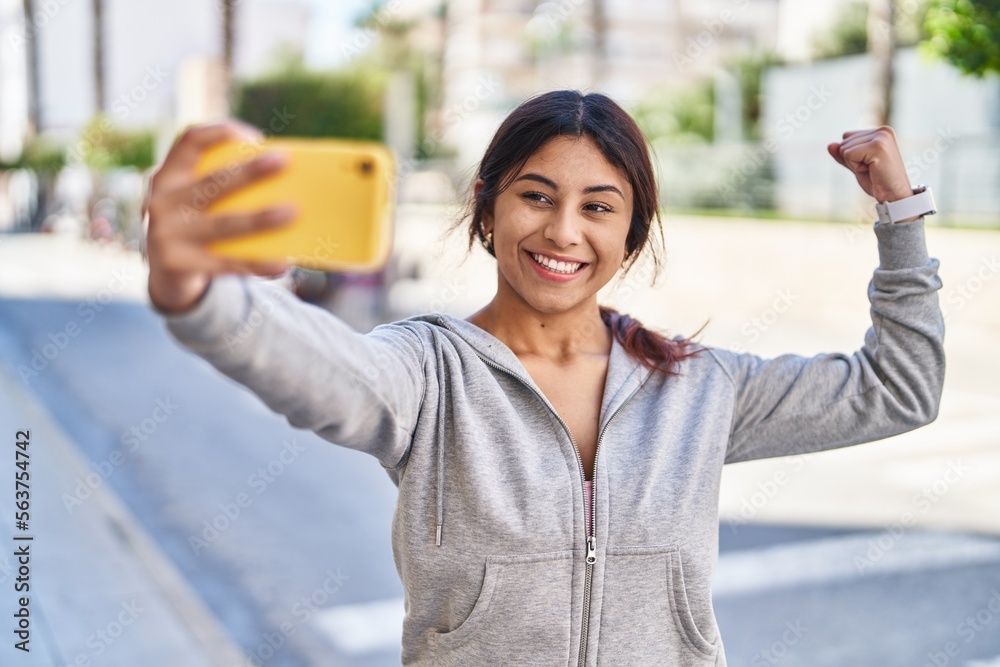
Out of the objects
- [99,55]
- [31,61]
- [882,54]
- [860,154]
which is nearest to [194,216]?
[860,154]

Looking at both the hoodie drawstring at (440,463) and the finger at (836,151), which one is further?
the finger at (836,151)

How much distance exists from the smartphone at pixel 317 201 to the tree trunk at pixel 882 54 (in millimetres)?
14507

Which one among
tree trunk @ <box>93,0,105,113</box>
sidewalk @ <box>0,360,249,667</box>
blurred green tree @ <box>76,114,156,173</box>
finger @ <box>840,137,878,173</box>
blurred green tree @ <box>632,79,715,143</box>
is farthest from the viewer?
blurred green tree @ <box>76,114,156,173</box>

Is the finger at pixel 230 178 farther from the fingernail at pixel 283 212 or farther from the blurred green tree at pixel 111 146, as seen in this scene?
the blurred green tree at pixel 111 146

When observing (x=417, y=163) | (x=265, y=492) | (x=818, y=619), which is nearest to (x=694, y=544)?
(x=818, y=619)

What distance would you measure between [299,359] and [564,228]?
622 mm

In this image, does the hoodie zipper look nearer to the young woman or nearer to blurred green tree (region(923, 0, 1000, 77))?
the young woman

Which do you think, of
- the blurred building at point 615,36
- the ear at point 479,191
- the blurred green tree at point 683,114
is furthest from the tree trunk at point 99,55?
the ear at point 479,191

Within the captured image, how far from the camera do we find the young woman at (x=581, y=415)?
1.50m

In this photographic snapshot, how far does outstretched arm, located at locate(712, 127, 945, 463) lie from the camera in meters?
1.68

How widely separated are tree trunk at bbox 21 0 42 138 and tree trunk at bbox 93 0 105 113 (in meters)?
1.66

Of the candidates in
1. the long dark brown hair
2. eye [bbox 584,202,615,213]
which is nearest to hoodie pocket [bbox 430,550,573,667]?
the long dark brown hair

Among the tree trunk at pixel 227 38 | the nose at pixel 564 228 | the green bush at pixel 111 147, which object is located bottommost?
the green bush at pixel 111 147

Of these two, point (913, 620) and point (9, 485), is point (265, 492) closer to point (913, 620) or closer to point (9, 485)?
point (9, 485)
